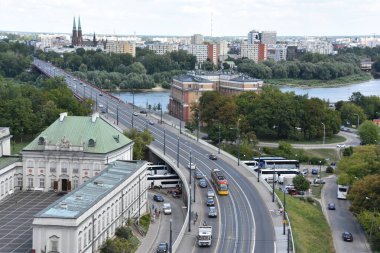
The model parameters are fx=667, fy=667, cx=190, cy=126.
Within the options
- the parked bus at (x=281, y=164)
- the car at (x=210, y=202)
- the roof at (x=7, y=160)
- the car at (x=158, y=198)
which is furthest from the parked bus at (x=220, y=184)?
the roof at (x=7, y=160)

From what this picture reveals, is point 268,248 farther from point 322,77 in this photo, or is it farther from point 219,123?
point 322,77

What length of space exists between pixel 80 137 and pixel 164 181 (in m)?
11.4

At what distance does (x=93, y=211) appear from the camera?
36.7 m

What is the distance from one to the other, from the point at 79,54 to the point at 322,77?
69.4 meters

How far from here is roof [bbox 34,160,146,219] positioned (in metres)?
35.2

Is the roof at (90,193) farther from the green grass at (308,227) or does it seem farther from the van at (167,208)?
the green grass at (308,227)

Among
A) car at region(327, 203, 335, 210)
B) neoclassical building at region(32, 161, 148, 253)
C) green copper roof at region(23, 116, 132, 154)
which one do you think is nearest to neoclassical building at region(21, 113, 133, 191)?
green copper roof at region(23, 116, 132, 154)

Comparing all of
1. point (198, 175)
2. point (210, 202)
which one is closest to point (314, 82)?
point (198, 175)

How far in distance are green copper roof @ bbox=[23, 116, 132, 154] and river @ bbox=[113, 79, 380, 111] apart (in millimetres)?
66453

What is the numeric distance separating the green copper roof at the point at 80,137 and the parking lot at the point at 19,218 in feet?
12.5

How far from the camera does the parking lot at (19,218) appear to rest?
123 feet

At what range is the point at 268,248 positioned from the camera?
38.2 metres

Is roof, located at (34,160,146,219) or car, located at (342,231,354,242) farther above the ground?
roof, located at (34,160,146,219)

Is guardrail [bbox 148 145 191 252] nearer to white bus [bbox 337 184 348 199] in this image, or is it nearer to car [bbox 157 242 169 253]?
car [bbox 157 242 169 253]
